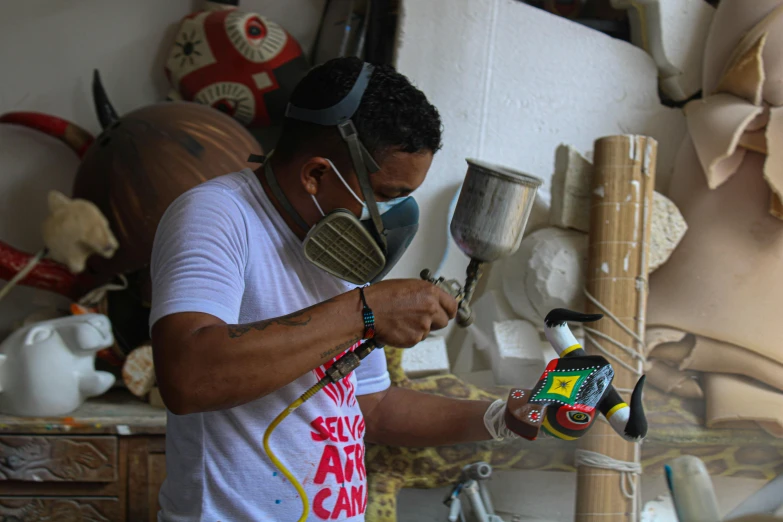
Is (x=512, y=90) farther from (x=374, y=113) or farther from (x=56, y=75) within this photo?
(x=56, y=75)

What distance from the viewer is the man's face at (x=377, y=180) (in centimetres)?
111

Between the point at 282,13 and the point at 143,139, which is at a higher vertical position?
the point at 282,13

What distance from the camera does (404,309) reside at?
103cm

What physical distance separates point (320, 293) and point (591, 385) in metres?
0.47

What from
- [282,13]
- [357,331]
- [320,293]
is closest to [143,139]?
[282,13]

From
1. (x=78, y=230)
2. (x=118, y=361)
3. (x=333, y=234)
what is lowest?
(x=118, y=361)

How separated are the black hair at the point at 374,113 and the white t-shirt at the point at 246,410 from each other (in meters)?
0.14

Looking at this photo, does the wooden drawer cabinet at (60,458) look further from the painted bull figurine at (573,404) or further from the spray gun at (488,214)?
the painted bull figurine at (573,404)

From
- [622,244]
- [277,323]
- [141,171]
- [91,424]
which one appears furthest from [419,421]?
[141,171]

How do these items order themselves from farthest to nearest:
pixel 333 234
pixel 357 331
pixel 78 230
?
pixel 78 230 → pixel 333 234 → pixel 357 331

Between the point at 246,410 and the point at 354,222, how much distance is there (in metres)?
0.35

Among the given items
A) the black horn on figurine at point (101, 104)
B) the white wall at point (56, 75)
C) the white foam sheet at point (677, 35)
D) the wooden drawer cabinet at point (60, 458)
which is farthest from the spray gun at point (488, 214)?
the white wall at point (56, 75)

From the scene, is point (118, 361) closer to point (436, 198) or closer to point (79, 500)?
point (79, 500)

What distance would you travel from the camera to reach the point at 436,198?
2211mm
